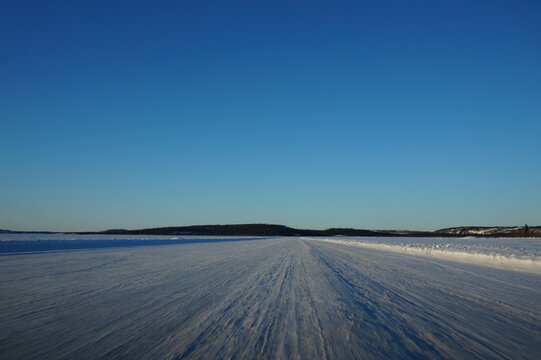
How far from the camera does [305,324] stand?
3.80 meters

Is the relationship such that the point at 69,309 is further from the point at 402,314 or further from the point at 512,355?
the point at 512,355

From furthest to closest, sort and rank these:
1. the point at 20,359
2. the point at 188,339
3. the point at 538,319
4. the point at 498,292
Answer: the point at 498,292
the point at 538,319
the point at 188,339
the point at 20,359

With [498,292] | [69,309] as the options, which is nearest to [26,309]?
[69,309]

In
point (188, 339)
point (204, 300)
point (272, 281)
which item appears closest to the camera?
point (188, 339)

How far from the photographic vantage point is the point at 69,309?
432cm

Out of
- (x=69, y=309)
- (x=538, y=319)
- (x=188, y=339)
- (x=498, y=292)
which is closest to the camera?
(x=188, y=339)

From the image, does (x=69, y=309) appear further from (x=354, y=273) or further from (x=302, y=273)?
(x=354, y=273)

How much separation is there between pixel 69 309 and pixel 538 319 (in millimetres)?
6179

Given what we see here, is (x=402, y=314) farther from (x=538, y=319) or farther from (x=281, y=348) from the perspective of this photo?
(x=281, y=348)

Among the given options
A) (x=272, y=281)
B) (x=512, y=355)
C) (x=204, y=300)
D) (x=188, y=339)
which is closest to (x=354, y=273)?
(x=272, y=281)

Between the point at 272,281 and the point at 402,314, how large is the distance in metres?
3.25

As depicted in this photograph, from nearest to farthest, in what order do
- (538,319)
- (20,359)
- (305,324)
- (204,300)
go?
(20,359) < (305,324) < (538,319) < (204,300)

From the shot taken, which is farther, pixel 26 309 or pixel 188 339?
pixel 26 309

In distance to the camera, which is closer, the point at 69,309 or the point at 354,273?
the point at 69,309
